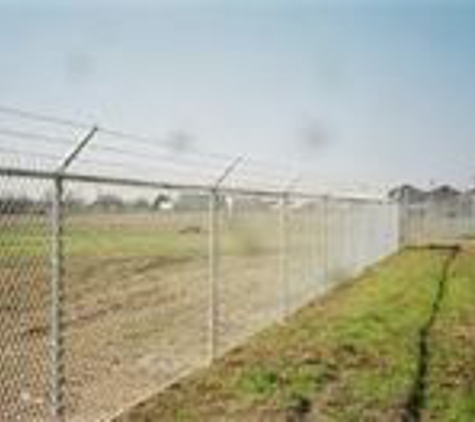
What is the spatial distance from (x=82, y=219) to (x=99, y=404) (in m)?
1.85

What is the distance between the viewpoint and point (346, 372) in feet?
34.9

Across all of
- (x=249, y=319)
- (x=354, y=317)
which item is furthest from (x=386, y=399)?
(x=354, y=317)

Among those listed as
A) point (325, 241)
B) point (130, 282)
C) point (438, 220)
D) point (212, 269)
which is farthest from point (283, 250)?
point (438, 220)

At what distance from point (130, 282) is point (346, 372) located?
676 centimetres

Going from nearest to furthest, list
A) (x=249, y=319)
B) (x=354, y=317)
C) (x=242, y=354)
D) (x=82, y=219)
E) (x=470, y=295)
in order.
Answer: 1. (x=82, y=219)
2. (x=242, y=354)
3. (x=249, y=319)
4. (x=354, y=317)
5. (x=470, y=295)

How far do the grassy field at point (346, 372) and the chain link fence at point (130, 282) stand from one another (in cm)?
43

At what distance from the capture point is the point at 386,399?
9.23m

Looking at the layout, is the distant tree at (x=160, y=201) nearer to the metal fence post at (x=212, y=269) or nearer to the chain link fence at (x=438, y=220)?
the metal fence post at (x=212, y=269)

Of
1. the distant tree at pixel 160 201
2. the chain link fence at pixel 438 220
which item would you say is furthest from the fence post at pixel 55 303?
the chain link fence at pixel 438 220

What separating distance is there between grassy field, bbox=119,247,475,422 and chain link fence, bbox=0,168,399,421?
43 cm

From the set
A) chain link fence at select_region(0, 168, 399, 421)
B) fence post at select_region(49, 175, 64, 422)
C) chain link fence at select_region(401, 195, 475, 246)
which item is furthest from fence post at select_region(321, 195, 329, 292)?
chain link fence at select_region(401, 195, 475, 246)

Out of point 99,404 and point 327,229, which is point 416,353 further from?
point 327,229

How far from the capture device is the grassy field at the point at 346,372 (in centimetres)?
877

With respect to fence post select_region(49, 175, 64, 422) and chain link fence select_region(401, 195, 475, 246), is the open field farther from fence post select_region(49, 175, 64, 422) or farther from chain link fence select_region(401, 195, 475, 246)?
chain link fence select_region(401, 195, 475, 246)
